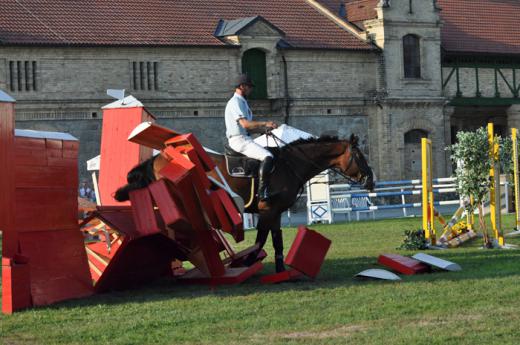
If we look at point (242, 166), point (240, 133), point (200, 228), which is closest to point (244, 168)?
point (242, 166)

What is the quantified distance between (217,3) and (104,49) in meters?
7.96

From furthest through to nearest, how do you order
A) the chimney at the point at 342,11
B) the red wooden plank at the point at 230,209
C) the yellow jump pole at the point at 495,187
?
the chimney at the point at 342,11 < the yellow jump pole at the point at 495,187 < the red wooden plank at the point at 230,209

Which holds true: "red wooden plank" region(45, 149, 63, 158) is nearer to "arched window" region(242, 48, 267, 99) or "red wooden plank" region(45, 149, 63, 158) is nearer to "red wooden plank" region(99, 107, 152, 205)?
"red wooden plank" region(99, 107, 152, 205)

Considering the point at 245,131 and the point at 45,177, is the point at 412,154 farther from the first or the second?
the point at 45,177

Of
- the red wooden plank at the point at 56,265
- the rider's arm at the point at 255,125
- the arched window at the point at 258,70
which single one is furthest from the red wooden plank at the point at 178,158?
the arched window at the point at 258,70

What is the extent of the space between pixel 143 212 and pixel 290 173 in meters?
2.86

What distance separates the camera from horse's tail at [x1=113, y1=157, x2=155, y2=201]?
1537 centimetres

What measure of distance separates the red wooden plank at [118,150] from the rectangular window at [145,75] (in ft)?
101

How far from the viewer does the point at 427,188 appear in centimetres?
2216

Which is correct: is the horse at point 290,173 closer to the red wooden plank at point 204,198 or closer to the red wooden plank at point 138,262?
the red wooden plank at point 204,198

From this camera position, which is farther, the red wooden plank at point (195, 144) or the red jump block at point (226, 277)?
the red jump block at point (226, 277)

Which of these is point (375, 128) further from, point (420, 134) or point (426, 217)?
point (426, 217)

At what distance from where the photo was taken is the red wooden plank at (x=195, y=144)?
15016mm

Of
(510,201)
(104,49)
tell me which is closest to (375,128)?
(104,49)
